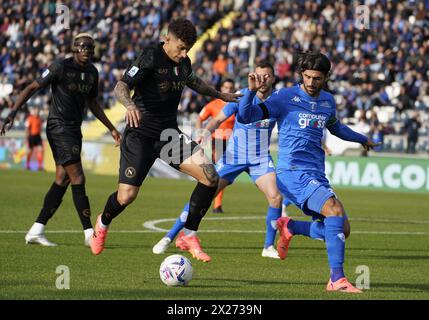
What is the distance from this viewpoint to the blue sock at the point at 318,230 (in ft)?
31.9

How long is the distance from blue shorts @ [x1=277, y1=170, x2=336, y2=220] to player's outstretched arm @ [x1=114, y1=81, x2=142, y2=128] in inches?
59.8

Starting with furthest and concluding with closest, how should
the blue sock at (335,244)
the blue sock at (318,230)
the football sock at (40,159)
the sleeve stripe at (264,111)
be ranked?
the football sock at (40,159), the blue sock at (318,230), the sleeve stripe at (264,111), the blue sock at (335,244)

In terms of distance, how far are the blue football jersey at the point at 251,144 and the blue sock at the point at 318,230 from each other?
9.82 ft

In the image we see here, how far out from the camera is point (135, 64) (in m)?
10.3

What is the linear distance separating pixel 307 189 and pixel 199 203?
205cm

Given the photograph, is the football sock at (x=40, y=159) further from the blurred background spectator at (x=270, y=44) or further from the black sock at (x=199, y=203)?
the black sock at (x=199, y=203)

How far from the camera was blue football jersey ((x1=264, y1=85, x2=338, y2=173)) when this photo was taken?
31.2 ft

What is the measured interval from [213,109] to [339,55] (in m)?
16.4

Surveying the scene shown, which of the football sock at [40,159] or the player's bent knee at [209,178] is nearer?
the player's bent knee at [209,178]

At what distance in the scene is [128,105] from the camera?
384 inches

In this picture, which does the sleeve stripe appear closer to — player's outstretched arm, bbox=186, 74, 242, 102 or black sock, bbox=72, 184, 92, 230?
player's outstretched arm, bbox=186, 74, 242, 102

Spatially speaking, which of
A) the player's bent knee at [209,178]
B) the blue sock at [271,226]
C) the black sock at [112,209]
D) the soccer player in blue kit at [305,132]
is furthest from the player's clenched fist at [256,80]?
the blue sock at [271,226]

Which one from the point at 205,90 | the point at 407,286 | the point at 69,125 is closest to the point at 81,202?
the point at 69,125
